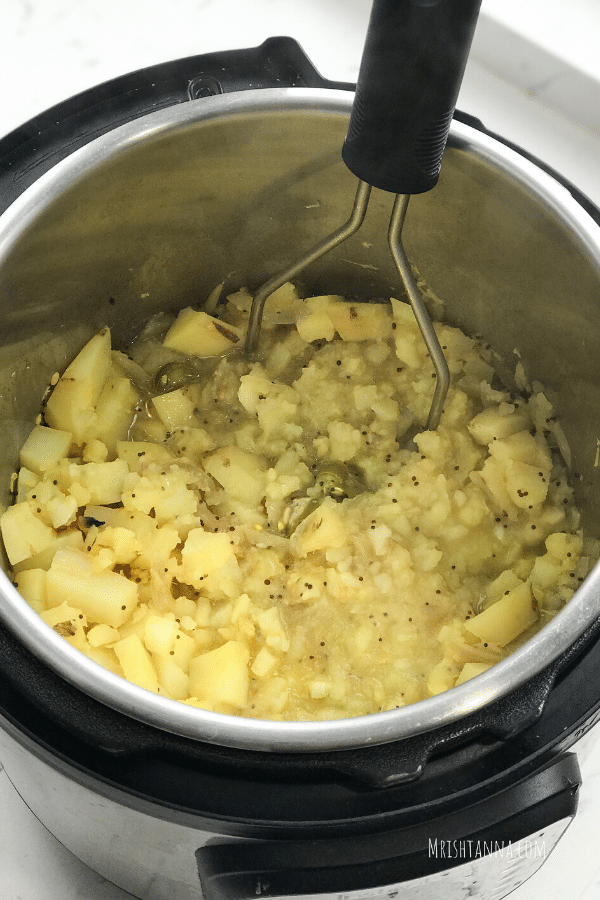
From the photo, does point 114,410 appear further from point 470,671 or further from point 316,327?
point 470,671

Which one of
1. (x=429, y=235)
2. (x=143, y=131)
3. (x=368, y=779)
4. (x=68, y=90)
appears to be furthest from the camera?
(x=68, y=90)

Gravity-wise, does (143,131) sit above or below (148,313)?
above

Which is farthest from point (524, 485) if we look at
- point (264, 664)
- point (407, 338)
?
point (264, 664)

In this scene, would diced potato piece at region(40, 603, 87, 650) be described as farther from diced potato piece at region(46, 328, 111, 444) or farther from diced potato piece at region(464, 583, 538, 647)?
diced potato piece at region(464, 583, 538, 647)

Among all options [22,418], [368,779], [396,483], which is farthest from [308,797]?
[22,418]

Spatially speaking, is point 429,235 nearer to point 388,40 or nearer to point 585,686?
point 388,40

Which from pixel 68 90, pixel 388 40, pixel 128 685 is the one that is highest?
pixel 388 40

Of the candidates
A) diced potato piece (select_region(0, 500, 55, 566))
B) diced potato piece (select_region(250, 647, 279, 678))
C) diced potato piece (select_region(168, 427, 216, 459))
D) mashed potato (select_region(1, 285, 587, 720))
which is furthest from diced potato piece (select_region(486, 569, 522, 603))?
diced potato piece (select_region(0, 500, 55, 566))
